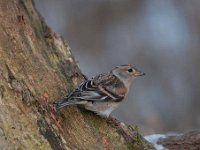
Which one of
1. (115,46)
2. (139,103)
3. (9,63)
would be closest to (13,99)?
(9,63)

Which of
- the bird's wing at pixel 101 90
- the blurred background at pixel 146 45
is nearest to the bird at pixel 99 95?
the bird's wing at pixel 101 90

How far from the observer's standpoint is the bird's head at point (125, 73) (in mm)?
9475

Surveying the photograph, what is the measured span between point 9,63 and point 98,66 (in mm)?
9428

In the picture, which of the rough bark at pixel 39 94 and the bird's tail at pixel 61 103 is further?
the bird's tail at pixel 61 103

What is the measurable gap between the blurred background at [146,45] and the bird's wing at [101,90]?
603 cm

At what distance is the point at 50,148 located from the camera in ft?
25.2

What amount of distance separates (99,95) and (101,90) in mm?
69

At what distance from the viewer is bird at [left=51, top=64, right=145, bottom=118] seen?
330 inches

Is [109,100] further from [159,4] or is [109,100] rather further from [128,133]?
[159,4]


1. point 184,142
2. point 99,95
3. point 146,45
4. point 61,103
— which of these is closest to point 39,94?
point 61,103

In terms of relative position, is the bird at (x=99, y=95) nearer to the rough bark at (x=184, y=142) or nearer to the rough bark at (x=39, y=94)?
the rough bark at (x=39, y=94)

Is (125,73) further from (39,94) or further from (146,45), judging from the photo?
(146,45)

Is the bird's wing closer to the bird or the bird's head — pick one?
the bird

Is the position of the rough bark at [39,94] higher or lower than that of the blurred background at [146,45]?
higher
